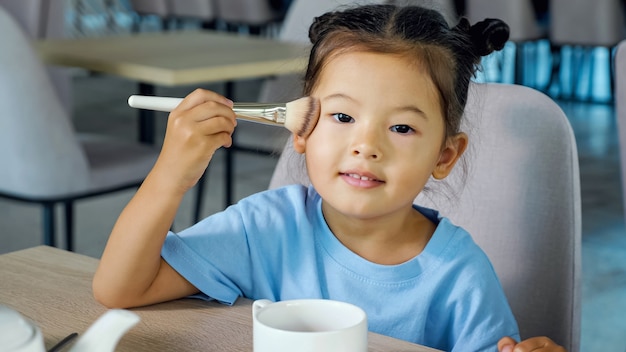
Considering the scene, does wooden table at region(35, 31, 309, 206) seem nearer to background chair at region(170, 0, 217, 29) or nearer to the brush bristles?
the brush bristles

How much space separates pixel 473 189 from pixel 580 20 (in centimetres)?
383

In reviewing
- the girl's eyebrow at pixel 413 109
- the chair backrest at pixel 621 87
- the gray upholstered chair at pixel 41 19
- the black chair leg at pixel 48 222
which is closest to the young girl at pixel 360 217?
the girl's eyebrow at pixel 413 109

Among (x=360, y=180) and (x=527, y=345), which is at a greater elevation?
(x=360, y=180)

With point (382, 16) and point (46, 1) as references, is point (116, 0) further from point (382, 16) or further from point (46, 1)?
point (382, 16)

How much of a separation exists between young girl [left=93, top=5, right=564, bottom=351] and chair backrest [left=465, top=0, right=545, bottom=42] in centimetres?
391

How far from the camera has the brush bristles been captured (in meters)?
0.89

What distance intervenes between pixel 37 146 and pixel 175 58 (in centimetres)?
54

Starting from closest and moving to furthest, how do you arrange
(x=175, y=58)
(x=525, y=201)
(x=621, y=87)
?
(x=525, y=201) → (x=621, y=87) → (x=175, y=58)

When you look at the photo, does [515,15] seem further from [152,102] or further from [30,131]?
[152,102]

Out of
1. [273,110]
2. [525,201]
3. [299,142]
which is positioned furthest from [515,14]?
[273,110]

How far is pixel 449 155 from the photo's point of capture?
3.47ft

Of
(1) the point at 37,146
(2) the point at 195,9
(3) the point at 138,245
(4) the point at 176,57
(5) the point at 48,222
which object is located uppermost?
(3) the point at 138,245

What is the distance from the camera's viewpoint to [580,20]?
189 inches

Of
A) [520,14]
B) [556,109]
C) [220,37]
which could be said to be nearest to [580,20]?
[520,14]
